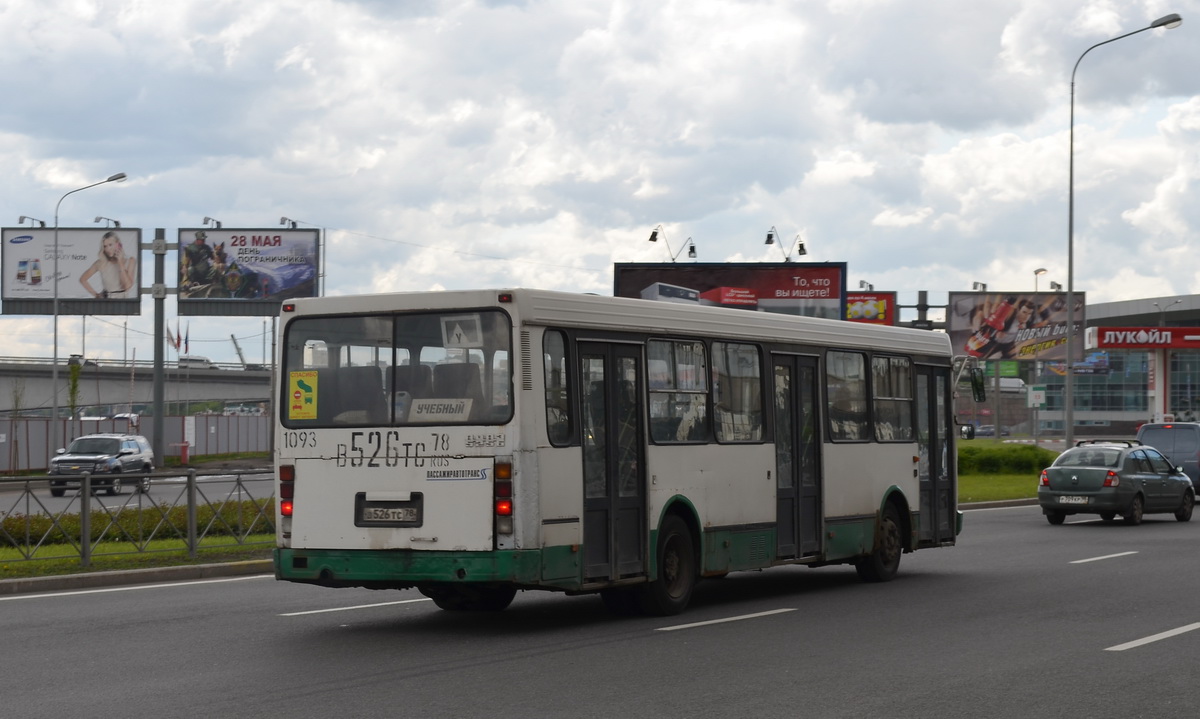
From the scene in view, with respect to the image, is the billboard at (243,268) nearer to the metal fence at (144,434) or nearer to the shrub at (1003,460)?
the metal fence at (144,434)

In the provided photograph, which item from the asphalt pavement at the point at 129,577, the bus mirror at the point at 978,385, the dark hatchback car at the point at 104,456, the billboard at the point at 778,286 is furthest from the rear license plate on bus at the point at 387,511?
the billboard at the point at 778,286

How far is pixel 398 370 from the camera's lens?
11.8 meters

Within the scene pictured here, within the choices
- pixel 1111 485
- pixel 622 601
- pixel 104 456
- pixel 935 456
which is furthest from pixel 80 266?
pixel 622 601

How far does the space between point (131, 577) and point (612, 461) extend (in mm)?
7261

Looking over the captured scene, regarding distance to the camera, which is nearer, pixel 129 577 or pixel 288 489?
pixel 288 489

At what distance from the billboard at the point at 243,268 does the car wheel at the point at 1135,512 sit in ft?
141

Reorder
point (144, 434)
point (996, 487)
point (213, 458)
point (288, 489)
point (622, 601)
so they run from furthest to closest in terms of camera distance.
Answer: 1. point (144, 434)
2. point (213, 458)
3. point (996, 487)
4. point (622, 601)
5. point (288, 489)

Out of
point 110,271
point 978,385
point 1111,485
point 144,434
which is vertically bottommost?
point 1111,485

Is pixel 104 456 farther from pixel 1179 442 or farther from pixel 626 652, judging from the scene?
pixel 626 652

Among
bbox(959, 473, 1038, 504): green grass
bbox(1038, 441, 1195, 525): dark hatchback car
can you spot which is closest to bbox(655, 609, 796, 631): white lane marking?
bbox(1038, 441, 1195, 525): dark hatchback car

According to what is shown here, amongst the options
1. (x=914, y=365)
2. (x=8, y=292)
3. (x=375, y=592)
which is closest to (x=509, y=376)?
(x=375, y=592)

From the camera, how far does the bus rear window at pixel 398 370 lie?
37.8 ft

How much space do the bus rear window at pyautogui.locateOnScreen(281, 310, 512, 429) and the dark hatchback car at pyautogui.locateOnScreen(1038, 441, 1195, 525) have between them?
1856cm

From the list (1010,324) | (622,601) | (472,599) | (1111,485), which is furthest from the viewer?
(1010,324)
